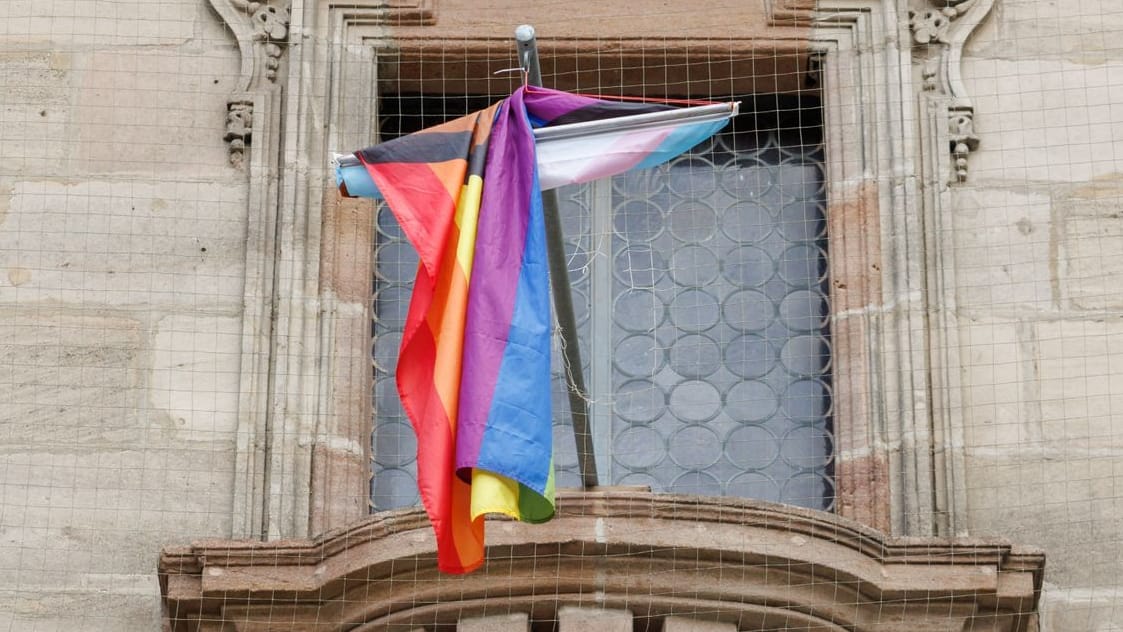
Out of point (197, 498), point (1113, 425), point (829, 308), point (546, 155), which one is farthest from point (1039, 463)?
point (197, 498)

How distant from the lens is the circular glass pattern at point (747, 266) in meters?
11.6

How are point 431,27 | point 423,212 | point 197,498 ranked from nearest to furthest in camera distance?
point 423,212, point 197,498, point 431,27

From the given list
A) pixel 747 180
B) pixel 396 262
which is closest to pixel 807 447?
pixel 747 180

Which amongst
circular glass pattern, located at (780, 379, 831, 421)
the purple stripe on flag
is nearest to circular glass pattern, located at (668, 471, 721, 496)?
circular glass pattern, located at (780, 379, 831, 421)

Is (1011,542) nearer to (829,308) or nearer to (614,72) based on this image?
(829,308)

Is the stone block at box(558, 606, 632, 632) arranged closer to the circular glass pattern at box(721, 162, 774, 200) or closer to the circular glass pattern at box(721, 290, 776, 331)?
the circular glass pattern at box(721, 290, 776, 331)

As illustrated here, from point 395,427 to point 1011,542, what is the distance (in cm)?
232

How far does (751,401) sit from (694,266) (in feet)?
1.91

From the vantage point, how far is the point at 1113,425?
10984 millimetres

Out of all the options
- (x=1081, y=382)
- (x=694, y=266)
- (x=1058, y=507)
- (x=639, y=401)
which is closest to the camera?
(x=1058, y=507)

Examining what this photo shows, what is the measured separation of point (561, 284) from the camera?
33.3 ft

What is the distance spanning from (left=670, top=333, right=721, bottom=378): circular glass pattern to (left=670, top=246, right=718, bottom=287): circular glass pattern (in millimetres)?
234

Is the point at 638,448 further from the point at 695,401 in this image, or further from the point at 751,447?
the point at 751,447

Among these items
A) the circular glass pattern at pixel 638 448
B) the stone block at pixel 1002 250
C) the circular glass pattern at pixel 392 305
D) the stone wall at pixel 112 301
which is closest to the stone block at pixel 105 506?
the stone wall at pixel 112 301
